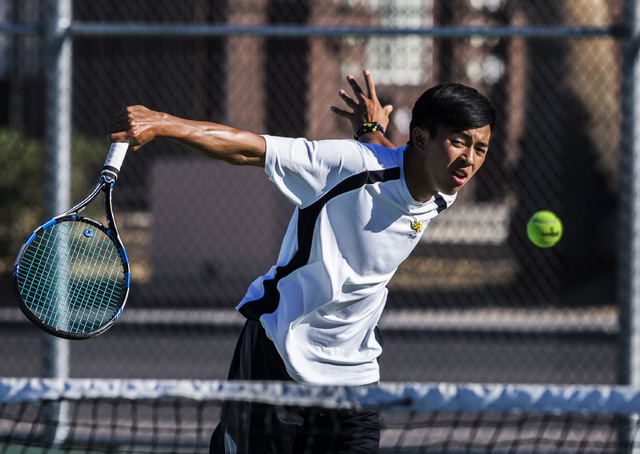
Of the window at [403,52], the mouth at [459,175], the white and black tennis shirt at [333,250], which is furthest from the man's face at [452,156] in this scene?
the window at [403,52]

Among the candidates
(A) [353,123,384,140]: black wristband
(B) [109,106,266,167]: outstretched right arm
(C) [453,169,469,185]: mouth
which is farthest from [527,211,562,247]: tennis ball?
(B) [109,106,266,167]: outstretched right arm

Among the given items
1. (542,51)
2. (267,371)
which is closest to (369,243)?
(267,371)

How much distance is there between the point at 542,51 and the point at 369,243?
8336 mm

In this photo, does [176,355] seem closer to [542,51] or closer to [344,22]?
[542,51]

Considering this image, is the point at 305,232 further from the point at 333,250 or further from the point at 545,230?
the point at 545,230

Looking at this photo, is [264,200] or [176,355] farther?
[264,200]

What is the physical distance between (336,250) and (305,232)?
110 mm

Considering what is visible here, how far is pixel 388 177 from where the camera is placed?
2213mm

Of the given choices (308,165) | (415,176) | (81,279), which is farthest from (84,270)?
(415,176)

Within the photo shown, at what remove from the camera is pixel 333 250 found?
222 centimetres

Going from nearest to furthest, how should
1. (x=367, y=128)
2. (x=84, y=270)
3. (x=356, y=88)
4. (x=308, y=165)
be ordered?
(x=308, y=165) → (x=367, y=128) → (x=356, y=88) → (x=84, y=270)

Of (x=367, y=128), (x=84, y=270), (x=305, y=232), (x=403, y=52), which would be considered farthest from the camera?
(x=403, y=52)

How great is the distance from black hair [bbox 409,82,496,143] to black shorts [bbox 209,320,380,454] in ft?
2.81

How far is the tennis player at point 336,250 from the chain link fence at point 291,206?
154cm
